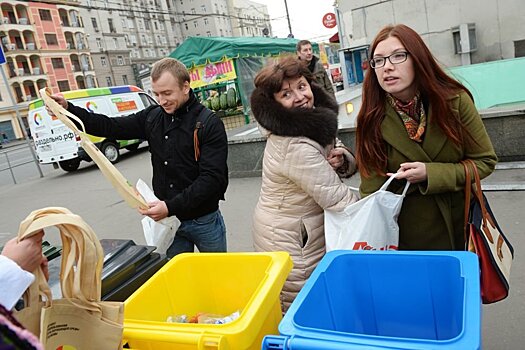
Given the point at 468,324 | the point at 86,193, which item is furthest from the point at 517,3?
the point at 468,324

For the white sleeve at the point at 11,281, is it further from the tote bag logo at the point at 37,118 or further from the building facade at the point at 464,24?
the building facade at the point at 464,24

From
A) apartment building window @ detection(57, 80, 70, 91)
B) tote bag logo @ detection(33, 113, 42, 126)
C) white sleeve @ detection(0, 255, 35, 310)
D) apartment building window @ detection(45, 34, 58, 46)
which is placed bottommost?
white sleeve @ detection(0, 255, 35, 310)

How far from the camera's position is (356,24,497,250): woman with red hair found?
5.36 ft

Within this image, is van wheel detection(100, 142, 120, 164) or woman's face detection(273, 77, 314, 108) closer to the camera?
woman's face detection(273, 77, 314, 108)

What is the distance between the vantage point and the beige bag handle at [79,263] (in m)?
→ 1.03

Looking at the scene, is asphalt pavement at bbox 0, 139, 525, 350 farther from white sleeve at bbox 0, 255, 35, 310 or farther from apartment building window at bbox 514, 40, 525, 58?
apartment building window at bbox 514, 40, 525, 58

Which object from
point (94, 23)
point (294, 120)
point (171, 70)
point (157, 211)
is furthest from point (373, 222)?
point (94, 23)

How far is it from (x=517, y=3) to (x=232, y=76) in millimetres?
7817

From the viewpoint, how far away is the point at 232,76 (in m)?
11.4

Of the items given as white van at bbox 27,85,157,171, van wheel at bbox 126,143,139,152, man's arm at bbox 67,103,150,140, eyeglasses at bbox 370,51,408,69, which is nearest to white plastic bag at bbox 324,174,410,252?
eyeglasses at bbox 370,51,408,69

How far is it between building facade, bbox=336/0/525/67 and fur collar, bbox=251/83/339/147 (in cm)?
1071

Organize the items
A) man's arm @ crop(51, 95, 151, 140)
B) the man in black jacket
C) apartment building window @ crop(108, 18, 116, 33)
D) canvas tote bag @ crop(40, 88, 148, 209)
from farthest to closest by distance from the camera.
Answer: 1. apartment building window @ crop(108, 18, 116, 33)
2. man's arm @ crop(51, 95, 151, 140)
3. the man in black jacket
4. canvas tote bag @ crop(40, 88, 148, 209)

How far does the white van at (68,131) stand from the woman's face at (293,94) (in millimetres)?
8736

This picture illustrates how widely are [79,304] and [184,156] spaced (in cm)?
129
